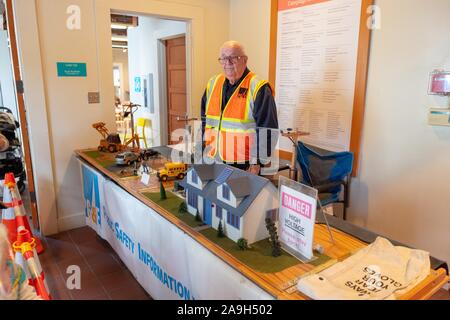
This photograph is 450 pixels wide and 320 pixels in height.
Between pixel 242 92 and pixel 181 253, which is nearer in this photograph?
pixel 181 253

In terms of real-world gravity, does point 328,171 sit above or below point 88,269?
above

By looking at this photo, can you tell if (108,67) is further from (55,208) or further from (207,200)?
(207,200)

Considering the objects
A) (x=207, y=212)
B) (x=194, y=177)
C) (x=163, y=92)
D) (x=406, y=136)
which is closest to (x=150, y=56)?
(x=163, y=92)

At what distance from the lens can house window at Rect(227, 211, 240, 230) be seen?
1409 millimetres

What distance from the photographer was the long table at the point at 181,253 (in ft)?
3.93

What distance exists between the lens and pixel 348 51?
2.81m

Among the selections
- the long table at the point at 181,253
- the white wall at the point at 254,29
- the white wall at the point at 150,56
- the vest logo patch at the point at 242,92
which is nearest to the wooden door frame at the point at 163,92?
the white wall at the point at 150,56

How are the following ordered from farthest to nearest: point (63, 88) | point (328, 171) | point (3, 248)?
point (63, 88) → point (328, 171) → point (3, 248)

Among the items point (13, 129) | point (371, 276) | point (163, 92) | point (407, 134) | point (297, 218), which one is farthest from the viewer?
point (163, 92)

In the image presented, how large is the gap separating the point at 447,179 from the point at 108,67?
10.3 ft

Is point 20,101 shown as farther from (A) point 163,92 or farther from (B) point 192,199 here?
(A) point 163,92

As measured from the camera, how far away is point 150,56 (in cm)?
545

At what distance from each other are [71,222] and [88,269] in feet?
3.03

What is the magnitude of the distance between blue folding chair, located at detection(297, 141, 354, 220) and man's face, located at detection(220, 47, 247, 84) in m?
1.00
